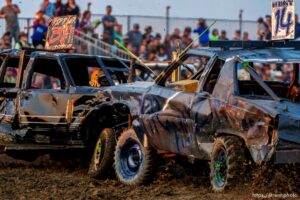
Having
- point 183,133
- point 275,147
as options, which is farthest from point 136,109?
point 275,147

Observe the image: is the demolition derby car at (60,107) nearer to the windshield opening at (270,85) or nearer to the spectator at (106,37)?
the windshield opening at (270,85)

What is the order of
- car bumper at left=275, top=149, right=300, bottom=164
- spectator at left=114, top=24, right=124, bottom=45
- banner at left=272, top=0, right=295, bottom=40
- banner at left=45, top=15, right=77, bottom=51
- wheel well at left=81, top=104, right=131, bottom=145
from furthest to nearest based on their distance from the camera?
spectator at left=114, top=24, right=124, bottom=45 < banner at left=45, top=15, right=77, bottom=51 < wheel well at left=81, top=104, right=131, bottom=145 < banner at left=272, top=0, right=295, bottom=40 < car bumper at left=275, top=149, right=300, bottom=164

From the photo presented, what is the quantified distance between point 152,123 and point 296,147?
249cm

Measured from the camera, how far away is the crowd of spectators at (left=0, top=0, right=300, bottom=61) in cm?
2073

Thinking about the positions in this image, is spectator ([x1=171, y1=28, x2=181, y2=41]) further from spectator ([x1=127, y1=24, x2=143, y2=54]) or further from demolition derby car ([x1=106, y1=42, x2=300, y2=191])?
demolition derby car ([x1=106, y1=42, x2=300, y2=191])

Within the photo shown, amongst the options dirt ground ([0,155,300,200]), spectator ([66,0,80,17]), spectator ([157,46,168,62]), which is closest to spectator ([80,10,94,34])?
spectator ([66,0,80,17])

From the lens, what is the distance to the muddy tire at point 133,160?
393 inches

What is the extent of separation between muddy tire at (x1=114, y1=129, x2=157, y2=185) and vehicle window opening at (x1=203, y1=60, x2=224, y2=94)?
1.31 metres

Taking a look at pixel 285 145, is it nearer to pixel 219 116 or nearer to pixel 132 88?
pixel 219 116

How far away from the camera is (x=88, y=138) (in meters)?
11.5

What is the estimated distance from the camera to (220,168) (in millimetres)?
8547

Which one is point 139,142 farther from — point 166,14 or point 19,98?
point 166,14

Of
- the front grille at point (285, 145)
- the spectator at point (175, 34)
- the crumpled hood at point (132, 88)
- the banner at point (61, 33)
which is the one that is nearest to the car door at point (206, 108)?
the front grille at point (285, 145)

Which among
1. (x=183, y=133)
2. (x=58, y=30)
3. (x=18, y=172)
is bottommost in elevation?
(x=18, y=172)
